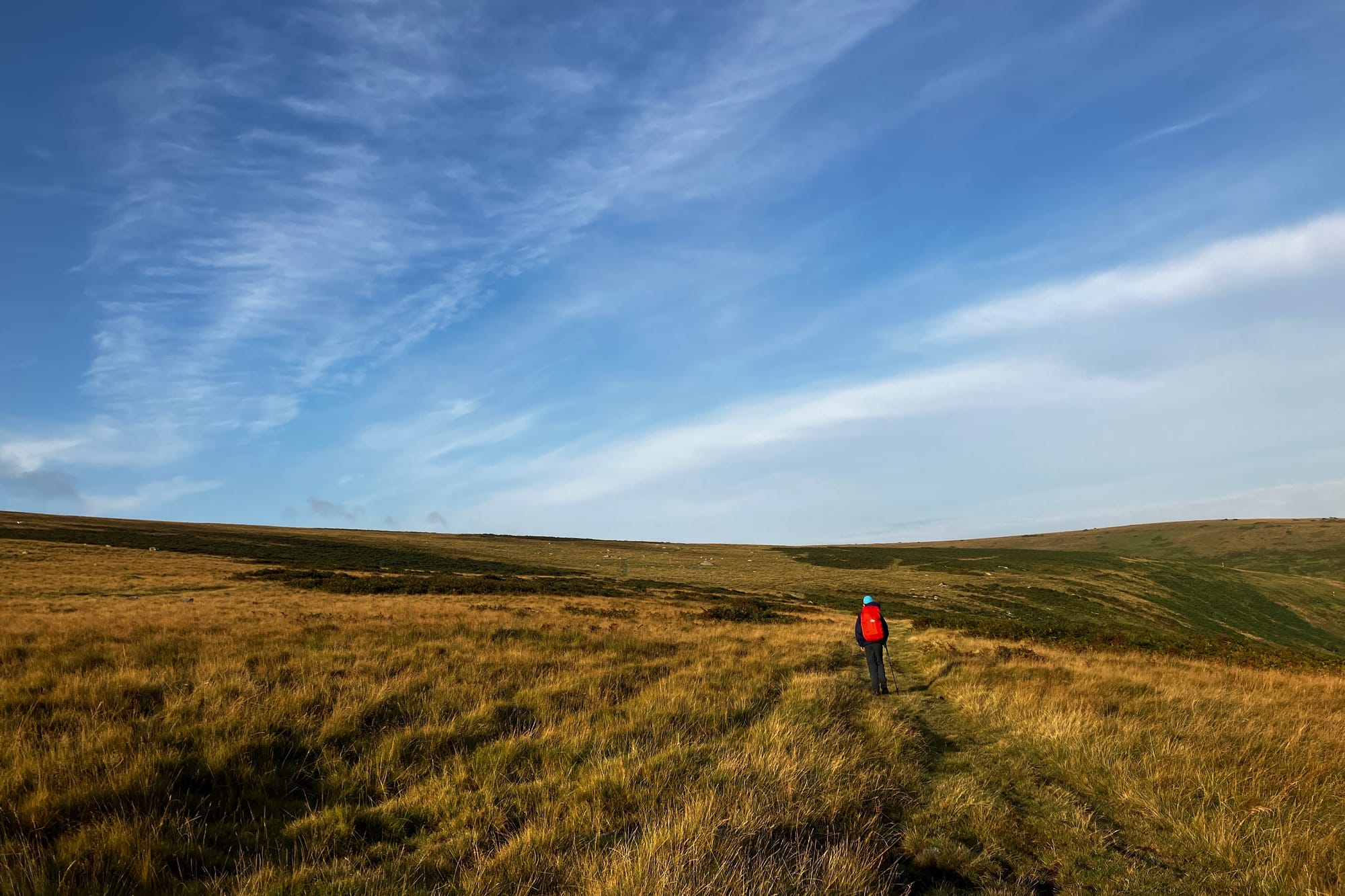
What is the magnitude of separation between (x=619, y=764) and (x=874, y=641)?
29.1ft

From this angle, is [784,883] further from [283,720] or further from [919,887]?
[283,720]

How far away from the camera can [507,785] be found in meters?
6.29

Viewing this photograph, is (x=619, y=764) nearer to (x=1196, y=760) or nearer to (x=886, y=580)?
(x=1196, y=760)

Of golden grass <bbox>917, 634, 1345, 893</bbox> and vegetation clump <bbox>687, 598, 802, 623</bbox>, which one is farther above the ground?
golden grass <bbox>917, 634, 1345, 893</bbox>

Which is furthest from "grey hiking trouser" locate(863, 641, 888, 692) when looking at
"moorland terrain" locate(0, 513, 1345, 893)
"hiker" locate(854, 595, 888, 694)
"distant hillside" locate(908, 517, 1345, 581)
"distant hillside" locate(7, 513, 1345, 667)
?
"distant hillside" locate(908, 517, 1345, 581)

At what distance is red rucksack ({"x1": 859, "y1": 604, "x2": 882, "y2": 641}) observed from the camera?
13789mm

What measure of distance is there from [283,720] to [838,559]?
8085cm

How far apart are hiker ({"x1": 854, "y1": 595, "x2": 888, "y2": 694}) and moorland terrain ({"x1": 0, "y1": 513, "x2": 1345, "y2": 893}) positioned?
529 millimetres

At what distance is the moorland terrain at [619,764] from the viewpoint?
4754 mm

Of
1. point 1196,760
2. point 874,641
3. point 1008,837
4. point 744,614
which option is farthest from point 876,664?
point 744,614

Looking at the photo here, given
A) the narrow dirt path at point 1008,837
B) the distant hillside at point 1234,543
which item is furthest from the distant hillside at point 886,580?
the narrow dirt path at point 1008,837

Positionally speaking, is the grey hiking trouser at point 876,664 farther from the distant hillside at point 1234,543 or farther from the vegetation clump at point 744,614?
the distant hillside at point 1234,543

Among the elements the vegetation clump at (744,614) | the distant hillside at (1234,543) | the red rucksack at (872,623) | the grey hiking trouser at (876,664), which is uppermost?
the red rucksack at (872,623)

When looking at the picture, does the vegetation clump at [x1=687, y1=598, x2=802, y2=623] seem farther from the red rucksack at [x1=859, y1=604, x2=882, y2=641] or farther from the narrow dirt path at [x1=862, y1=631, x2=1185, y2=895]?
the narrow dirt path at [x1=862, y1=631, x2=1185, y2=895]
